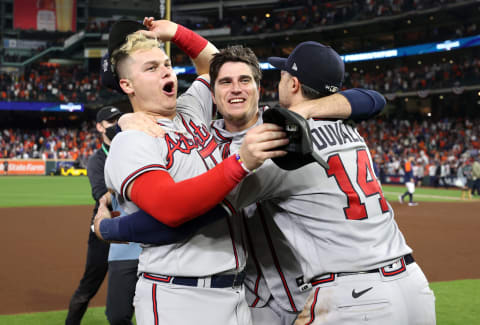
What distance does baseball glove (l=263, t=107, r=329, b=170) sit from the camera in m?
1.70

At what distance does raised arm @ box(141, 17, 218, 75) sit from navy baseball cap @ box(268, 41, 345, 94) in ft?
2.80

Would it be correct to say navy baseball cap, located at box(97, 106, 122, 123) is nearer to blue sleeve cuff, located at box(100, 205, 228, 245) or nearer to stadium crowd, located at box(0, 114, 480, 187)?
blue sleeve cuff, located at box(100, 205, 228, 245)

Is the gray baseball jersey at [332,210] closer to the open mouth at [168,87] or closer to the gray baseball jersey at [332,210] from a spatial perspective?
the gray baseball jersey at [332,210]

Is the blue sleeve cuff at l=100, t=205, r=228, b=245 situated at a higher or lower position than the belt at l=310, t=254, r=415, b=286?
higher

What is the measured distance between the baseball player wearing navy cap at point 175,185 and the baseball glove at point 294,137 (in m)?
0.03

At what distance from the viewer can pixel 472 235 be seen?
11.0 m

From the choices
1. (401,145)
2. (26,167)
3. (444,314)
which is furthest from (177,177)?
(26,167)

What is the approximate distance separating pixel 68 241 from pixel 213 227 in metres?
8.68

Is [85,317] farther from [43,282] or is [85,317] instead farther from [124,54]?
[124,54]

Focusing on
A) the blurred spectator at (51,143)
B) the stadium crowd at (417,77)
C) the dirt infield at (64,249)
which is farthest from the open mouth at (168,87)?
A: the blurred spectator at (51,143)

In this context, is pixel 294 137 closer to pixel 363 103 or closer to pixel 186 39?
pixel 363 103

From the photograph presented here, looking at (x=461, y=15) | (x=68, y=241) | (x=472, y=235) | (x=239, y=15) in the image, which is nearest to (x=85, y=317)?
(x=68, y=241)

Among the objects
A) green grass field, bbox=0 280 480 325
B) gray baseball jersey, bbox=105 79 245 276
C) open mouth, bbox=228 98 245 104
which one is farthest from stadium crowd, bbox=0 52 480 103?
gray baseball jersey, bbox=105 79 245 276

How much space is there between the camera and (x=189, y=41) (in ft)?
10.8
